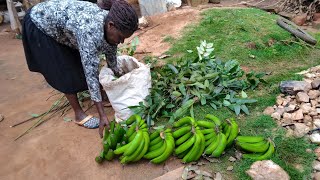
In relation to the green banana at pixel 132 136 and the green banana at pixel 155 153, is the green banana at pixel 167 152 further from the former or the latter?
the green banana at pixel 132 136

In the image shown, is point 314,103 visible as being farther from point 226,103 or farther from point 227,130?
point 227,130

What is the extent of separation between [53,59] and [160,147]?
125cm

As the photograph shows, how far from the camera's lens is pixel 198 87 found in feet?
10.8

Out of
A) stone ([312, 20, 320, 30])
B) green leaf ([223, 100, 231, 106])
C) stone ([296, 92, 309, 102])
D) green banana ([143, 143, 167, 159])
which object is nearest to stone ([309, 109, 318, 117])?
stone ([296, 92, 309, 102])

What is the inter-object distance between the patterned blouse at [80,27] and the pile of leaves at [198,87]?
23.7 inches

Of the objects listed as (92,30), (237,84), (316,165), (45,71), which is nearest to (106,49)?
(92,30)

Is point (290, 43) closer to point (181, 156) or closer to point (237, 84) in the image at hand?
point (237, 84)

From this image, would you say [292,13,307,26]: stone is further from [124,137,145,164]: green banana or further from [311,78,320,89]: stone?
[124,137,145,164]: green banana

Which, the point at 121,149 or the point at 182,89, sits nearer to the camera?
the point at 121,149

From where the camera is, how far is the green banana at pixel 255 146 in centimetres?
255

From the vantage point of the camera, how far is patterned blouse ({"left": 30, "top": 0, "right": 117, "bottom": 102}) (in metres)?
2.59

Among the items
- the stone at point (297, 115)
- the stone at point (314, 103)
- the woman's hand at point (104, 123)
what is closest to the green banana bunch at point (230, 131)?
the stone at point (297, 115)

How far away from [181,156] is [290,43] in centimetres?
283

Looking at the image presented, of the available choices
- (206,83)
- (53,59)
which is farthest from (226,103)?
(53,59)
